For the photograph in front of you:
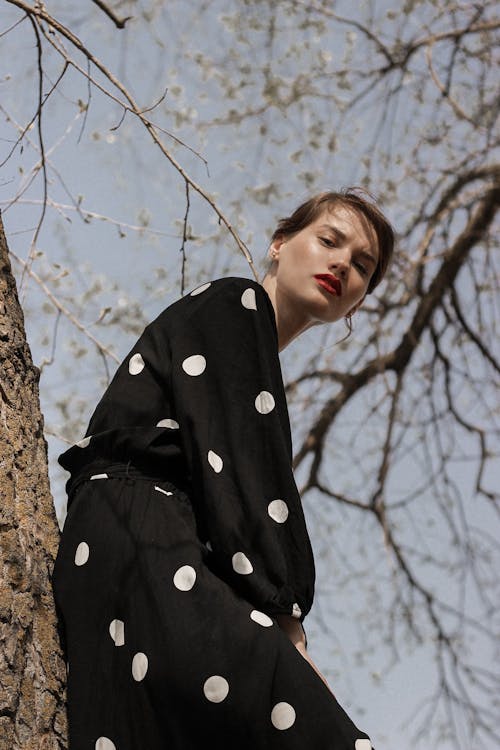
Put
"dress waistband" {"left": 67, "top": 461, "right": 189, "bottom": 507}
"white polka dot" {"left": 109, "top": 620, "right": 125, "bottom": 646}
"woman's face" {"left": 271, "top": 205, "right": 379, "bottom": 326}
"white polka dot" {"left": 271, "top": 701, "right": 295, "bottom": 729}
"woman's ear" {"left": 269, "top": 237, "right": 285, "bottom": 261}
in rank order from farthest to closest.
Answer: "woman's ear" {"left": 269, "top": 237, "right": 285, "bottom": 261}, "woman's face" {"left": 271, "top": 205, "right": 379, "bottom": 326}, "dress waistband" {"left": 67, "top": 461, "right": 189, "bottom": 507}, "white polka dot" {"left": 109, "top": 620, "right": 125, "bottom": 646}, "white polka dot" {"left": 271, "top": 701, "right": 295, "bottom": 729}

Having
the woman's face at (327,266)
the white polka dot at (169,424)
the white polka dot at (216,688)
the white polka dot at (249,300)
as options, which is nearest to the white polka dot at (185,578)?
the white polka dot at (216,688)

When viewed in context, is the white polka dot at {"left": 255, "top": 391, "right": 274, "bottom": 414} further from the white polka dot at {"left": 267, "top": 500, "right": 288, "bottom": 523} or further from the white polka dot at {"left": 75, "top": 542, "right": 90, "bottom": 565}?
the white polka dot at {"left": 75, "top": 542, "right": 90, "bottom": 565}

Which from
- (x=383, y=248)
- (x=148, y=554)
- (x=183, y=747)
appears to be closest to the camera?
(x=183, y=747)

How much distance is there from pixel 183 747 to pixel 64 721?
18cm

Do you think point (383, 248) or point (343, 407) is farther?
point (343, 407)

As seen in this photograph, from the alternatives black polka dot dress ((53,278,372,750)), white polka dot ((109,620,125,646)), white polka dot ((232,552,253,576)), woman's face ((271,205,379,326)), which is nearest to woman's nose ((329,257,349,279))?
woman's face ((271,205,379,326))

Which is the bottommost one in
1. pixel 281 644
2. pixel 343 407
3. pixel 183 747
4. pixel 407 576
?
pixel 183 747

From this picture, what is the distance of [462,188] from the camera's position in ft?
13.4

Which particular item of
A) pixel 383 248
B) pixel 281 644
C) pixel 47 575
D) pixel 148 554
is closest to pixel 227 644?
pixel 281 644

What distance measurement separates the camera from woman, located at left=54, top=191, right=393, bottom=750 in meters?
1.33

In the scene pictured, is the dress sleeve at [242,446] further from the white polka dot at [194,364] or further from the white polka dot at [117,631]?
the white polka dot at [117,631]

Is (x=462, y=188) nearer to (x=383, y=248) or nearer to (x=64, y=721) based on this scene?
(x=383, y=248)

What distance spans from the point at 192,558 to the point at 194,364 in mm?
310

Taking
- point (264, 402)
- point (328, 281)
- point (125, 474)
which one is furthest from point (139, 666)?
point (328, 281)
